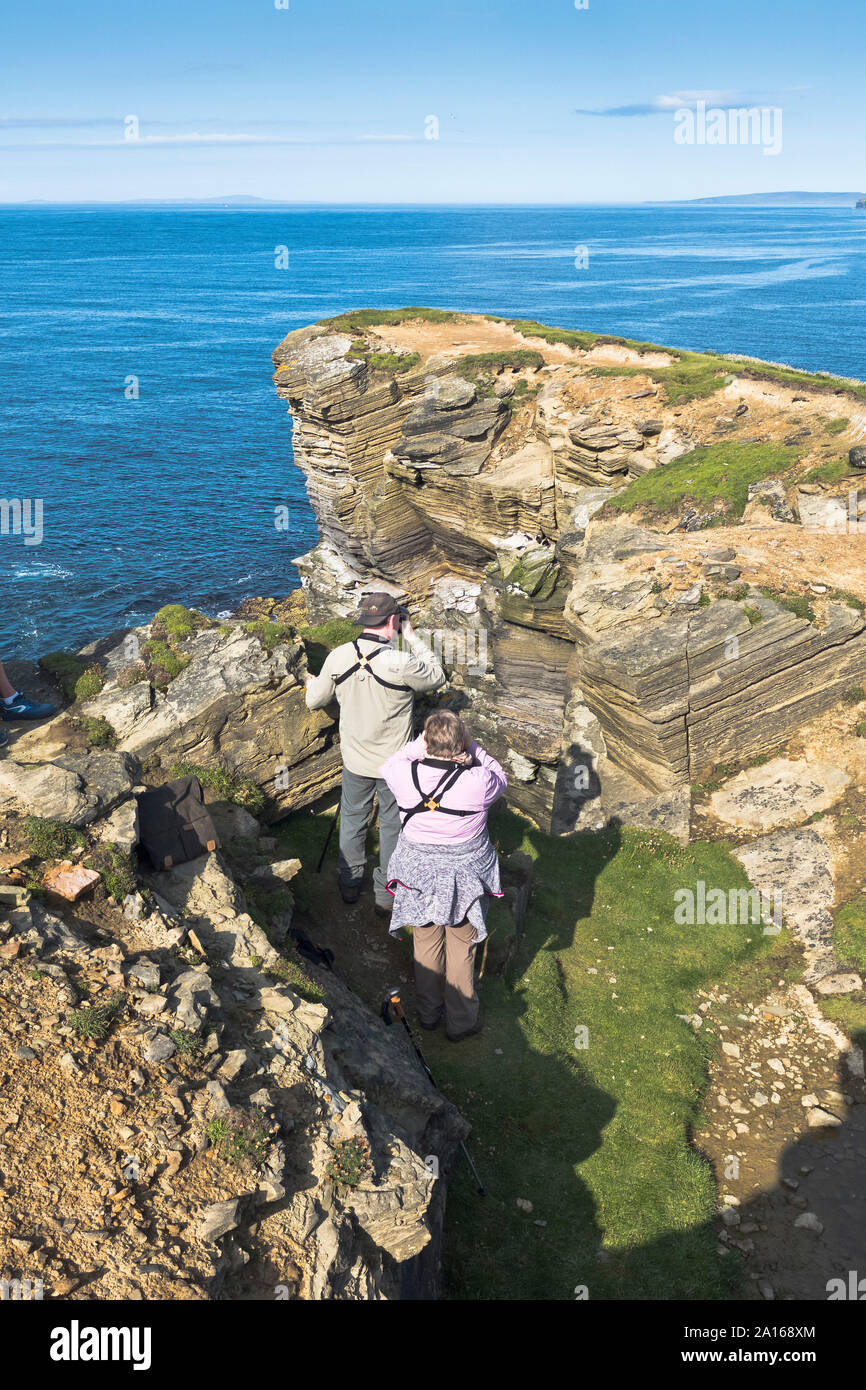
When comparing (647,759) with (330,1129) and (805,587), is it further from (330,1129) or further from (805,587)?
(330,1129)

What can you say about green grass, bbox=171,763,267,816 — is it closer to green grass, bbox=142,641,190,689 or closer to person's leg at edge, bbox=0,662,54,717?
green grass, bbox=142,641,190,689

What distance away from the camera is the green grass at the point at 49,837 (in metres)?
8.06

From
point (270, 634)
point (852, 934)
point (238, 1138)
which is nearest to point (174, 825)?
point (238, 1138)

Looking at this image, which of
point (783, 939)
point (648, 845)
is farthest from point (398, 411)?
point (783, 939)

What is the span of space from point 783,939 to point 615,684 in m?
5.03

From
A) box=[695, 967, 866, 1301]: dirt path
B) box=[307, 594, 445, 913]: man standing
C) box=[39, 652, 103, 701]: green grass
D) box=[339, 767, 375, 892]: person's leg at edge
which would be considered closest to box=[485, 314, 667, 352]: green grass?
box=[39, 652, 103, 701]: green grass

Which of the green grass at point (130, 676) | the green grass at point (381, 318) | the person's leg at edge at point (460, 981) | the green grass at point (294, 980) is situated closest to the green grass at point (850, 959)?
the person's leg at edge at point (460, 981)

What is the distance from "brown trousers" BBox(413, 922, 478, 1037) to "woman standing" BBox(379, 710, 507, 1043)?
12mm

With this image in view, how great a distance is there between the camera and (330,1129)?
6680mm

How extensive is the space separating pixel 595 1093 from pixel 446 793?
431 cm

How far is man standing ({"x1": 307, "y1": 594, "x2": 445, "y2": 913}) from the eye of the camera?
33.4ft

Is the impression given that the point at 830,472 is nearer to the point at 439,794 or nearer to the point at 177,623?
the point at 177,623

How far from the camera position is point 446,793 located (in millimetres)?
8508

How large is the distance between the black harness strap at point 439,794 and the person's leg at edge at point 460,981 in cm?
147
